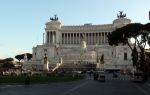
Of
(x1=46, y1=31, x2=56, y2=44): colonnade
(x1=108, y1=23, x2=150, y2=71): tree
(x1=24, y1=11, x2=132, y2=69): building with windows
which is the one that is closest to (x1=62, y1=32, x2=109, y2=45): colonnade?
(x1=24, y1=11, x2=132, y2=69): building with windows

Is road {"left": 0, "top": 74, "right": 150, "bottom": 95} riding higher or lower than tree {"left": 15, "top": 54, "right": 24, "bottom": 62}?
lower

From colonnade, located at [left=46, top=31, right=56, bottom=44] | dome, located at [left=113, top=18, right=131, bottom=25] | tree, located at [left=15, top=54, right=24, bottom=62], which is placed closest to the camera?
dome, located at [left=113, top=18, right=131, bottom=25]

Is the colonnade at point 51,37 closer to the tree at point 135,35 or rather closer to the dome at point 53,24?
the dome at point 53,24

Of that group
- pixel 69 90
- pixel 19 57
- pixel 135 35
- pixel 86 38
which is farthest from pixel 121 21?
pixel 69 90

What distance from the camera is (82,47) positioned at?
487 ft

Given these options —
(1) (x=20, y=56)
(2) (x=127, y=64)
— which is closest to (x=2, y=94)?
(2) (x=127, y=64)

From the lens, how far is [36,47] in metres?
157

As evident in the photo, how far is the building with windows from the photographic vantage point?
5305 inches

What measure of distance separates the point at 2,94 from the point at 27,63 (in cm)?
10965

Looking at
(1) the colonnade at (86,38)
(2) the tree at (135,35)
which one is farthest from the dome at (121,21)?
(2) the tree at (135,35)

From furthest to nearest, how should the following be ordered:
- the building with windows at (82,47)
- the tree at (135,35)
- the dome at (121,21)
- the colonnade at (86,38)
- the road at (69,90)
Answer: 1. the colonnade at (86,38)
2. the dome at (121,21)
3. the building with windows at (82,47)
4. the tree at (135,35)
5. the road at (69,90)

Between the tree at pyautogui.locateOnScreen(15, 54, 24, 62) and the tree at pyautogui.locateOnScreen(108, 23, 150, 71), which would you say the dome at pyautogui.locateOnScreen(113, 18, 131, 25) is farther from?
the tree at pyautogui.locateOnScreen(108, 23, 150, 71)

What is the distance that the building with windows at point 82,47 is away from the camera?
135 m

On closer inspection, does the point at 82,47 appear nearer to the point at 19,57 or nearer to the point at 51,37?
the point at 51,37
